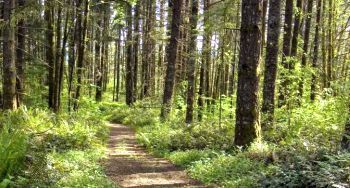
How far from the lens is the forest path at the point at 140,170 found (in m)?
8.04

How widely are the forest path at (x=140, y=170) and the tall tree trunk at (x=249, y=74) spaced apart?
190cm

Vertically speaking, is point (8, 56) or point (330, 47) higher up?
point (330, 47)

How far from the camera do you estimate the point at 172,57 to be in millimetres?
17391

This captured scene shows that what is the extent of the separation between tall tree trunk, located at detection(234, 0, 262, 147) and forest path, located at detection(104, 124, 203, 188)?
1897 millimetres

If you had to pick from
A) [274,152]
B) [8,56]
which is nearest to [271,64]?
[274,152]

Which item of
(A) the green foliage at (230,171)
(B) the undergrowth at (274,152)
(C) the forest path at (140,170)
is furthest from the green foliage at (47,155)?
(B) the undergrowth at (274,152)

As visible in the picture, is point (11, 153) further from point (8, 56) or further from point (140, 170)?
point (8, 56)

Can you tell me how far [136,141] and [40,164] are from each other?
8098 millimetres

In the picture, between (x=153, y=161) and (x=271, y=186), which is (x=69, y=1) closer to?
(x=153, y=161)

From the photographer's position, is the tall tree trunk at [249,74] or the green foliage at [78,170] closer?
the green foliage at [78,170]

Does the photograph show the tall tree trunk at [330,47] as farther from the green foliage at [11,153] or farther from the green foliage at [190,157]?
the green foliage at [11,153]

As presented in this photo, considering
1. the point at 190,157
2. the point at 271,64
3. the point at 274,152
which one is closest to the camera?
the point at 274,152

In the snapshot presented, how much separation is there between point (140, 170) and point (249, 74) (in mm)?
3554

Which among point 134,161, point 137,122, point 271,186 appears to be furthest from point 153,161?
point 137,122
